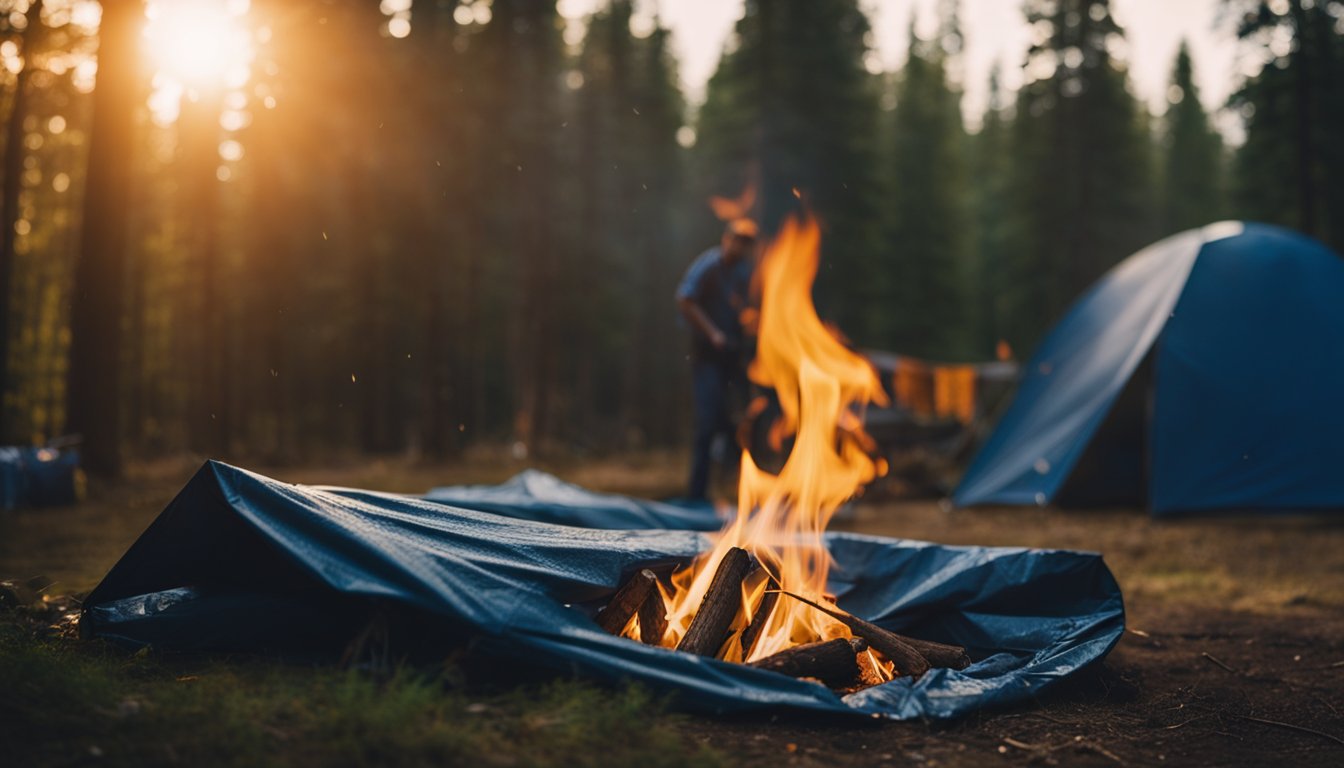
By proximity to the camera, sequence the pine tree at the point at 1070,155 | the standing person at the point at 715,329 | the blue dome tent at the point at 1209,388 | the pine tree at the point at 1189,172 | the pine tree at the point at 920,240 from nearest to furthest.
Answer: the standing person at the point at 715,329
the blue dome tent at the point at 1209,388
the pine tree at the point at 1070,155
the pine tree at the point at 920,240
the pine tree at the point at 1189,172

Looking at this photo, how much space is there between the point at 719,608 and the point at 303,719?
4.80 ft

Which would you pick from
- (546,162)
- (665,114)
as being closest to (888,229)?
(665,114)

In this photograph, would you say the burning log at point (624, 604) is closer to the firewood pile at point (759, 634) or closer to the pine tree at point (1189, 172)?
the firewood pile at point (759, 634)

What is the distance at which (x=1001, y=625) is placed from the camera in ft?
12.3

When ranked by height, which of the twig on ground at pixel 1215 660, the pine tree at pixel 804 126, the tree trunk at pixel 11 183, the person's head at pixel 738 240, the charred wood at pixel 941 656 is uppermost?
the pine tree at pixel 804 126

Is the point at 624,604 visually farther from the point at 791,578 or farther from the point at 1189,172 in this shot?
the point at 1189,172

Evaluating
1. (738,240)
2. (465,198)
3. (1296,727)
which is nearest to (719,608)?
(1296,727)

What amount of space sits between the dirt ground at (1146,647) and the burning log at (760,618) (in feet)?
2.03

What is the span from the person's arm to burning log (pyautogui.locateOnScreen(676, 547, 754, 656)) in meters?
3.76

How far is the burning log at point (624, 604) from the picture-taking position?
3422 mm

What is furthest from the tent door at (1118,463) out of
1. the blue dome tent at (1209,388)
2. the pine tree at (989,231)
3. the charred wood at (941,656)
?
the pine tree at (989,231)

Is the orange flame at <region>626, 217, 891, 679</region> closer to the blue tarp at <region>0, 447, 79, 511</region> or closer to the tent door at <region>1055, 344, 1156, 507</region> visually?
the tent door at <region>1055, 344, 1156, 507</region>

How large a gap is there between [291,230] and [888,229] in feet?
73.4

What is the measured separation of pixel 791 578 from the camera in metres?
3.86
